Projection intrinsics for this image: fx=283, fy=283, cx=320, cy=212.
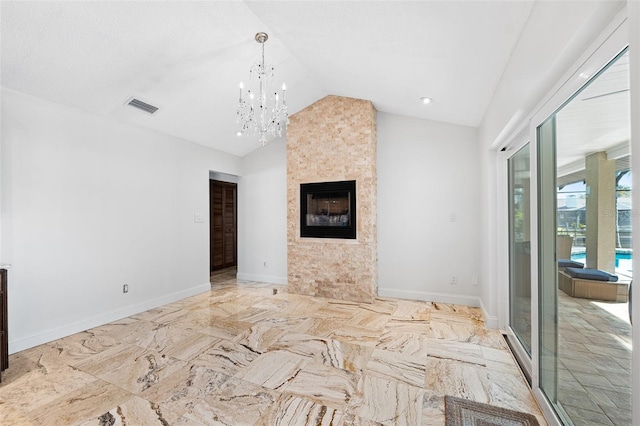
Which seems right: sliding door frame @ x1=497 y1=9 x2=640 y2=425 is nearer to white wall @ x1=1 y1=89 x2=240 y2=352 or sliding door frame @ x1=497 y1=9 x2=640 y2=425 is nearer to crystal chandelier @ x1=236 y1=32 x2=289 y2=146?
crystal chandelier @ x1=236 y1=32 x2=289 y2=146

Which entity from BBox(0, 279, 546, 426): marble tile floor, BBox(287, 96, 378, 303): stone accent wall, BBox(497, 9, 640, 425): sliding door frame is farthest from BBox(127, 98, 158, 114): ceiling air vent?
BBox(497, 9, 640, 425): sliding door frame

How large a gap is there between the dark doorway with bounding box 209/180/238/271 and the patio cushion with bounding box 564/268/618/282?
19.4 feet

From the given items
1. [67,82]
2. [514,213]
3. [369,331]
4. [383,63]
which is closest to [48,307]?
[67,82]

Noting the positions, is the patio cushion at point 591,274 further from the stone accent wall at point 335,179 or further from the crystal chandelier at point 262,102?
the stone accent wall at point 335,179

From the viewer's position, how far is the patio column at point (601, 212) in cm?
122

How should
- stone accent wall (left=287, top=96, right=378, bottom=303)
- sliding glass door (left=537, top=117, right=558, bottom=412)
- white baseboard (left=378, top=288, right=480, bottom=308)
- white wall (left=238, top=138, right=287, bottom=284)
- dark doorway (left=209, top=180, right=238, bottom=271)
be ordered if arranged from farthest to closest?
dark doorway (left=209, top=180, right=238, bottom=271)
white wall (left=238, top=138, right=287, bottom=284)
stone accent wall (left=287, top=96, right=378, bottom=303)
white baseboard (left=378, top=288, right=480, bottom=308)
sliding glass door (left=537, top=117, right=558, bottom=412)

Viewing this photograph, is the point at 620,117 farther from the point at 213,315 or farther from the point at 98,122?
the point at 98,122

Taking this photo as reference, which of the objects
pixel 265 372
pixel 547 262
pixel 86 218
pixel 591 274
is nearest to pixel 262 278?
pixel 86 218

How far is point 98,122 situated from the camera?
11.2ft

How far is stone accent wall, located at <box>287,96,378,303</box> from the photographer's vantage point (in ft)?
13.9

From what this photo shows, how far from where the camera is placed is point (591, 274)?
139 cm

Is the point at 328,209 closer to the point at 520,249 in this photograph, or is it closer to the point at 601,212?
the point at 520,249

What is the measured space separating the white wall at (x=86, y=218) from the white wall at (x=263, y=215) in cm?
123

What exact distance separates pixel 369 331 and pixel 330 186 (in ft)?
7.31
